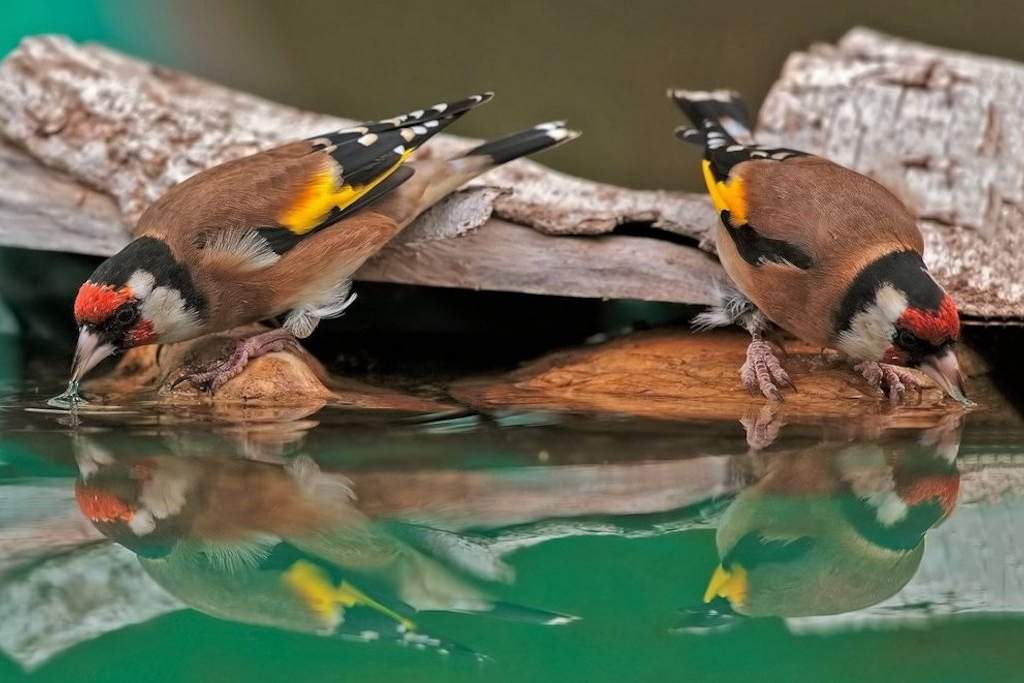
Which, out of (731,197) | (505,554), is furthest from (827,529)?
(731,197)

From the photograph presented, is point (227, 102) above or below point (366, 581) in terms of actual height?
above

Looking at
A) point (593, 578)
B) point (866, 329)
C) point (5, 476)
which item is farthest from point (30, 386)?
point (866, 329)

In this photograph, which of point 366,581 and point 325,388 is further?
point 325,388

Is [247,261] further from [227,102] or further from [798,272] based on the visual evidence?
[798,272]

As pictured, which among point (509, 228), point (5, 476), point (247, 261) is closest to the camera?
point (5, 476)

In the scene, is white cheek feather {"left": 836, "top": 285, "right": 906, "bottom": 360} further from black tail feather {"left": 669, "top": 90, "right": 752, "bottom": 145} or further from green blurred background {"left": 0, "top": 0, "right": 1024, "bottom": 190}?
green blurred background {"left": 0, "top": 0, "right": 1024, "bottom": 190}

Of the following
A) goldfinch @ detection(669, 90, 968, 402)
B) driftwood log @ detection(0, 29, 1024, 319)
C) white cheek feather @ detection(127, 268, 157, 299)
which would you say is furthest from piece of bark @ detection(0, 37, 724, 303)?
white cheek feather @ detection(127, 268, 157, 299)

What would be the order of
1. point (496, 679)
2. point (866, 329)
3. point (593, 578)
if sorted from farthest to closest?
1. point (866, 329)
2. point (593, 578)
3. point (496, 679)

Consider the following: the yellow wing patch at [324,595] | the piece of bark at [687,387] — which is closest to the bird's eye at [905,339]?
the piece of bark at [687,387]
